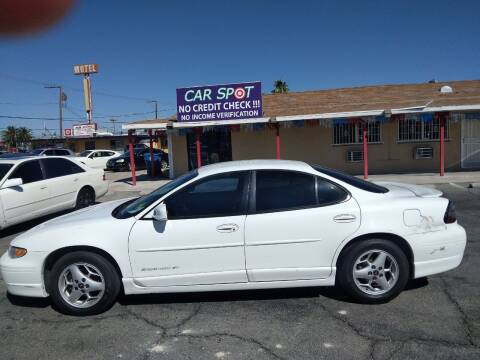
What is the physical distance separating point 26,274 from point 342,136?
15.3 metres

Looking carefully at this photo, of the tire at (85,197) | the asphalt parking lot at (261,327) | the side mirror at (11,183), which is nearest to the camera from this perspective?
the asphalt parking lot at (261,327)

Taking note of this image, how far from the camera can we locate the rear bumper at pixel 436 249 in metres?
4.03

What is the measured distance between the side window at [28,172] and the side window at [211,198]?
16.9 ft

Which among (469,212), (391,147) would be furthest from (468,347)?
(391,147)

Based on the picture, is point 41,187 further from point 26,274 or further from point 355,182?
point 355,182

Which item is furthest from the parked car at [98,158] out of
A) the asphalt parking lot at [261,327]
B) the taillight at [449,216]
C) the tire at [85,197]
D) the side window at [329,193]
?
the taillight at [449,216]

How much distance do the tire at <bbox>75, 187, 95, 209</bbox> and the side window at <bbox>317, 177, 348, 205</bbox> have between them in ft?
22.1

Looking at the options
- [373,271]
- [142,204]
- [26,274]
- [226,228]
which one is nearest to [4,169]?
[26,274]

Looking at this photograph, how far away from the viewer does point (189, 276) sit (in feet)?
13.1

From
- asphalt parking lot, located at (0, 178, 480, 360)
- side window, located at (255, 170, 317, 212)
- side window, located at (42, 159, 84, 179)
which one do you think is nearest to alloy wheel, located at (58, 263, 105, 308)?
asphalt parking lot, located at (0, 178, 480, 360)

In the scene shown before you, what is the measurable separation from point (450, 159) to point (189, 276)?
16.0 meters

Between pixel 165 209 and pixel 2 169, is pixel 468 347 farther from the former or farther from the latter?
pixel 2 169

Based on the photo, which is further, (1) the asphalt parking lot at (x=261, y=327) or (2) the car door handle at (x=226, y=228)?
(2) the car door handle at (x=226, y=228)

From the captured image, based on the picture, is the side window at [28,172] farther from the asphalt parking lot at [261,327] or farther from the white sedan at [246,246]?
the white sedan at [246,246]
